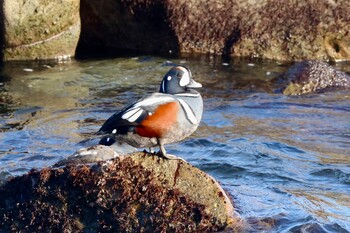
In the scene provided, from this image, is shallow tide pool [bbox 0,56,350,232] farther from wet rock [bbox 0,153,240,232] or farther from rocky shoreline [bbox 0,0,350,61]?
wet rock [bbox 0,153,240,232]

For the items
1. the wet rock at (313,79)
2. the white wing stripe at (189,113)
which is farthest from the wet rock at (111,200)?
the wet rock at (313,79)

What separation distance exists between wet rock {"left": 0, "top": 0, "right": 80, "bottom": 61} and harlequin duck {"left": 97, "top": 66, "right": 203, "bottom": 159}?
658 cm

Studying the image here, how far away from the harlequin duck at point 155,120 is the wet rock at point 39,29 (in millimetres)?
6577

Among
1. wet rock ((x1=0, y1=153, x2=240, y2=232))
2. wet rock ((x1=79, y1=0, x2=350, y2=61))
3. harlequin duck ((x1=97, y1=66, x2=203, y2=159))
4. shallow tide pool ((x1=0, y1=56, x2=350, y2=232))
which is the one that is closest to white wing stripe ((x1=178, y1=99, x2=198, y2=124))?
harlequin duck ((x1=97, y1=66, x2=203, y2=159))

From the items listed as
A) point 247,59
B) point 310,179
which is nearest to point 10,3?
point 247,59

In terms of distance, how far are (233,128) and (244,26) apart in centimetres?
382

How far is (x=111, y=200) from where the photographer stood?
15.4 ft

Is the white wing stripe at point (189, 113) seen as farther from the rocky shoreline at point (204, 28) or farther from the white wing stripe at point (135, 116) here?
the rocky shoreline at point (204, 28)

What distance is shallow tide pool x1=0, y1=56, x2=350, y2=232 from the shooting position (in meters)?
5.96

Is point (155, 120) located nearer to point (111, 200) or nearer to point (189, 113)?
point (189, 113)

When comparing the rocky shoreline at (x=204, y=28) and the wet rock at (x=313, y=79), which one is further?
the rocky shoreline at (x=204, y=28)

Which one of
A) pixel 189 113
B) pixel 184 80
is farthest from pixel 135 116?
pixel 184 80

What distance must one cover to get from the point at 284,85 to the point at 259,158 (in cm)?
291

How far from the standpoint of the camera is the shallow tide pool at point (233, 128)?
5.96 m
